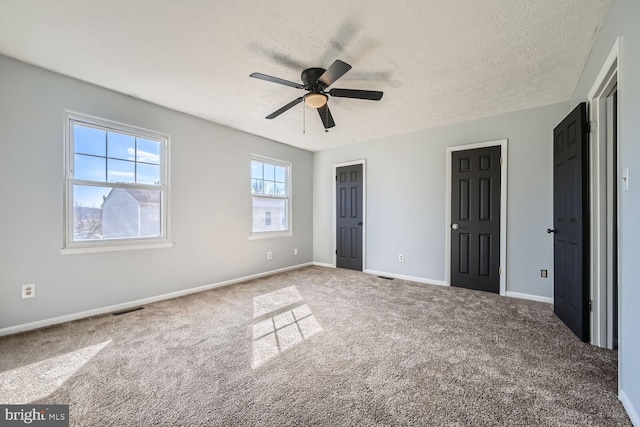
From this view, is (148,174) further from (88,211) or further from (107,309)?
(107,309)

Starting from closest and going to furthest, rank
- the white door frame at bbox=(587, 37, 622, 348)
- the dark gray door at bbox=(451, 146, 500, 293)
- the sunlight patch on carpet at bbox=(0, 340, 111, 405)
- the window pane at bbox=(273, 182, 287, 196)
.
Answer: the sunlight patch on carpet at bbox=(0, 340, 111, 405) < the white door frame at bbox=(587, 37, 622, 348) < the dark gray door at bbox=(451, 146, 500, 293) < the window pane at bbox=(273, 182, 287, 196)

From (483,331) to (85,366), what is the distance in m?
3.27

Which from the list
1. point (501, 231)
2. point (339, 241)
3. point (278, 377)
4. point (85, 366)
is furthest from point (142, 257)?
point (501, 231)

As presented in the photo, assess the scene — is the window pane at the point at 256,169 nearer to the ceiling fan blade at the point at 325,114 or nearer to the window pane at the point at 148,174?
the window pane at the point at 148,174

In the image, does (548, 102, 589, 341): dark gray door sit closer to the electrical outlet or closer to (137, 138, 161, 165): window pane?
(137, 138, 161, 165): window pane

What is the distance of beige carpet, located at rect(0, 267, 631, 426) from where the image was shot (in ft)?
4.72

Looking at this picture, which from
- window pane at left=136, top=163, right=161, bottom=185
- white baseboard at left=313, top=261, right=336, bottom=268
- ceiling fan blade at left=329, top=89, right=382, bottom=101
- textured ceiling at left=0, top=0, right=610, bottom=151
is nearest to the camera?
textured ceiling at left=0, top=0, right=610, bottom=151

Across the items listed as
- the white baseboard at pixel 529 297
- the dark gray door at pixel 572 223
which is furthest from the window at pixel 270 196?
the dark gray door at pixel 572 223

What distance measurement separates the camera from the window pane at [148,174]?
3.19 metres

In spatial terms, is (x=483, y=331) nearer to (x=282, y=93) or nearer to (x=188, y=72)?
(x=282, y=93)

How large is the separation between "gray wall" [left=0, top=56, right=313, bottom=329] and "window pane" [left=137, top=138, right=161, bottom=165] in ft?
0.59

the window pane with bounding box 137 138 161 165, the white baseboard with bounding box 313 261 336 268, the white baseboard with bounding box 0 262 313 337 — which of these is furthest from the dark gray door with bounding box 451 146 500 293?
the window pane with bounding box 137 138 161 165

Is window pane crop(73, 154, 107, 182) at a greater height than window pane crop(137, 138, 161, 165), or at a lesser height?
lesser

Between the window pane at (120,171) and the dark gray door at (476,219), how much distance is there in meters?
4.35
